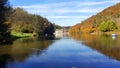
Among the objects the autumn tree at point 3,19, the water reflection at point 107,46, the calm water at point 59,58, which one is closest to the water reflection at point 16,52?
the calm water at point 59,58

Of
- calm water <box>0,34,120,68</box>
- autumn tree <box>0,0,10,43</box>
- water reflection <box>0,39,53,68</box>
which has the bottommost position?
calm water <box>0,34,120,68</box>

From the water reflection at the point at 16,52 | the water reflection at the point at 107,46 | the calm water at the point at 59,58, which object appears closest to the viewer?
the calm water at the point at 59,58

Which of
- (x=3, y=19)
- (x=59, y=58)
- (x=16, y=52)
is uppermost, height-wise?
(x=3, y=19)

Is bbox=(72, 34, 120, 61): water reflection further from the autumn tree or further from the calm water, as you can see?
the autumn tree

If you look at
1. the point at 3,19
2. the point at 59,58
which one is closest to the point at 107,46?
the point at 3,19

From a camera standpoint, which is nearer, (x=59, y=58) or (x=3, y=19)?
(x=59, y=58)

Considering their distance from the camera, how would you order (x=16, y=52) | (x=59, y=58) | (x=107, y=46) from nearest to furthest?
(x=59, y=58) < (x=16, y=52) < (x=107, y=46)

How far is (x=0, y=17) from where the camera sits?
5575 centimetres

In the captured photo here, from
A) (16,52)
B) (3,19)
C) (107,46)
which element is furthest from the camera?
(107,46)

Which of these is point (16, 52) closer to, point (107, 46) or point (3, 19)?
point (3, 19)

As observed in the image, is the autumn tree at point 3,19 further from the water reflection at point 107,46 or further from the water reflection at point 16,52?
the water reflection at point 107,46

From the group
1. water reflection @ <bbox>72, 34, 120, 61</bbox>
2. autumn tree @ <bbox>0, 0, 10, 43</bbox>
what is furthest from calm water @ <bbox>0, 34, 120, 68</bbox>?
autumn tree @ <bbox>0, 0, 10, 43</bbox>

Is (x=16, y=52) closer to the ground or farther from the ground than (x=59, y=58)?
farther from the ground

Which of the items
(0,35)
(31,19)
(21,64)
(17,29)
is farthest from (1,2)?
(31,19)
